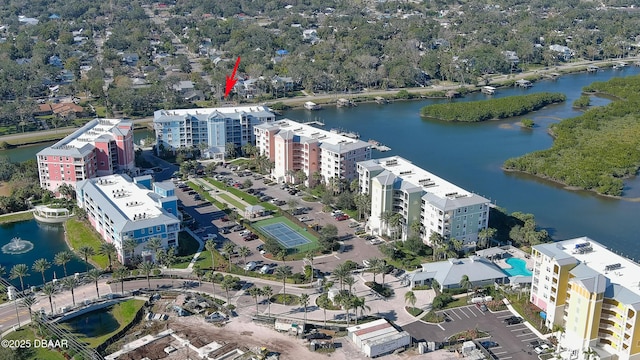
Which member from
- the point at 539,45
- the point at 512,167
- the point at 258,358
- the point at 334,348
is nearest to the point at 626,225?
the point at 512,167

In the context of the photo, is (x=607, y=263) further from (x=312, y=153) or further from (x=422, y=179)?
(x=312, y=153)

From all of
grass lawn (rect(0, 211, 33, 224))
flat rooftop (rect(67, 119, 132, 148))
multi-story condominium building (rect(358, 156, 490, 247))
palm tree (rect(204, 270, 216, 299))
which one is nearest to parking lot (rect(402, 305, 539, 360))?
multi-story condominium building (rect(358, 156, 490, 247))

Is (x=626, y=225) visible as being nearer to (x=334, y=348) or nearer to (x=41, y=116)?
(x=334, y=348)

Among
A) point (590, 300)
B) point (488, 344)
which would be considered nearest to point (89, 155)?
point (488, 344)

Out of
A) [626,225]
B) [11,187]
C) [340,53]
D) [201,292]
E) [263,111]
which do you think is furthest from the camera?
[340,53]

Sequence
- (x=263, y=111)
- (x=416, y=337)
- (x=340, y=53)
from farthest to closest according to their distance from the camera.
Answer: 1. (x=340, y=53)
2. (x=263, y=111)
3. (x=416, y=337)

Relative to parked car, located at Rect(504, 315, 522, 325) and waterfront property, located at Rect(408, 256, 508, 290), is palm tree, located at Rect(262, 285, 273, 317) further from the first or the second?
parked car, located at Rect(504, 315, 522, 325)

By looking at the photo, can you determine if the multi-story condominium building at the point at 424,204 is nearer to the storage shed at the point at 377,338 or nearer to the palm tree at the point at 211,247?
the storage shed at the point at 377,338
